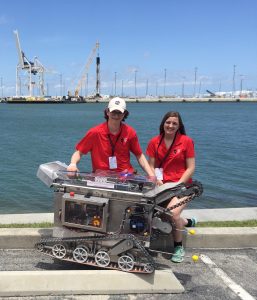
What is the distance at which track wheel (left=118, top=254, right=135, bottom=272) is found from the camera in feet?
14.4

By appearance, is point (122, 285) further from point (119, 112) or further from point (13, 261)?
point (119, 112)

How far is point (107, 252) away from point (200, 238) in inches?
63.5

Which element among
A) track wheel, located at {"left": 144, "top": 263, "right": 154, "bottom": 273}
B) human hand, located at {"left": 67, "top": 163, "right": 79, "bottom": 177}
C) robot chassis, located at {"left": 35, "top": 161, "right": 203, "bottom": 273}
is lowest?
track wheel, located at {"left": 144, "top": 263, "right": 154, "bottom": 273}

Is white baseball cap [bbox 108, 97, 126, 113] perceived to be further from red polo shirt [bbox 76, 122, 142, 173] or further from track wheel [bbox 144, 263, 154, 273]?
track wheel [bbox 144, 263, 154, 273]

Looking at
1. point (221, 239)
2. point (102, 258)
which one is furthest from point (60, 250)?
point (221, 239)

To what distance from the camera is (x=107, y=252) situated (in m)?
4.45

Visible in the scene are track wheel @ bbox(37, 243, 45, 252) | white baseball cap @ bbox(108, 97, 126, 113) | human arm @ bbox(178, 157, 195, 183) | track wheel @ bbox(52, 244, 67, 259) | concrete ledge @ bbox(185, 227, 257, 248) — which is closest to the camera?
track wheel @ bbox(52, 244, 67, 259)

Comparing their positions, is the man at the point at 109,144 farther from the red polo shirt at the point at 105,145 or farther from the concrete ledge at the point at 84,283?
the concrete ledge at the point at 84,283

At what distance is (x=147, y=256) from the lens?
434 cm

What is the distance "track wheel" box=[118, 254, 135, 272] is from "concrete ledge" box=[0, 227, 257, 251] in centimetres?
104

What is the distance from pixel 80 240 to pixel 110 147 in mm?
1219

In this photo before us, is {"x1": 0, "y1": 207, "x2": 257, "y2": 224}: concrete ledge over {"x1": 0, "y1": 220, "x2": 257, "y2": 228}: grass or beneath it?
beneath

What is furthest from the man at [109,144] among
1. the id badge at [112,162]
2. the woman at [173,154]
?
the woman at [173,154]

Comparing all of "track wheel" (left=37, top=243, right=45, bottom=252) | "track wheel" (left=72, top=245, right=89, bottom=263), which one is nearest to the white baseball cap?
"track wheel" (left=72, top=245, right=89, bottom=263)
